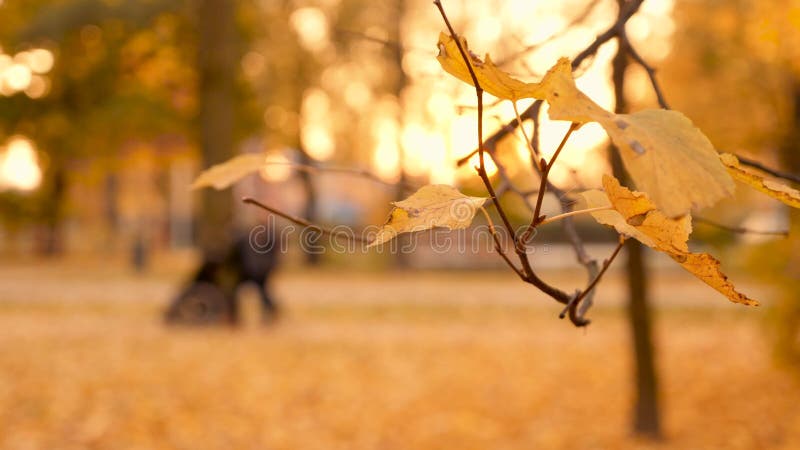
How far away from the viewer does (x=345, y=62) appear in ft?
79.6

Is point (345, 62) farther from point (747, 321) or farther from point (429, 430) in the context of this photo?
point (429, 430)

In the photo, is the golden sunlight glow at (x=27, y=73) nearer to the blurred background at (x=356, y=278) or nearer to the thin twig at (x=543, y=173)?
the blurred background at (x=356, y=278)

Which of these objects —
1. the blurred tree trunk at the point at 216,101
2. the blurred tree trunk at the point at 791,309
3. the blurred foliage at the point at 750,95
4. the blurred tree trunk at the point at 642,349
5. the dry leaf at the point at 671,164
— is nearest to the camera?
the dry leaf at the point at 671,164

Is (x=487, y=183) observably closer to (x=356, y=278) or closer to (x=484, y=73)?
(x=484, y=73)

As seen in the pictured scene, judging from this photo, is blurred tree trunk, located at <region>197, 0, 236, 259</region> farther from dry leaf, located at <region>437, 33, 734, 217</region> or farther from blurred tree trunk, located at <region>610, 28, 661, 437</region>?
dry leaf, located at <region>437, 33, 734, 217</region>

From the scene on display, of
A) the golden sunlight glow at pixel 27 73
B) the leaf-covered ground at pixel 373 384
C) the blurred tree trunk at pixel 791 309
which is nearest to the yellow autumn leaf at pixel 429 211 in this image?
the leaf-covered ground at pixel 373 384

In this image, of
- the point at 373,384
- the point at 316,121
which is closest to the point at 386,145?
the point at 316,121

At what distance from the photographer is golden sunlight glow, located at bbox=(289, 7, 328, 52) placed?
74.5ft

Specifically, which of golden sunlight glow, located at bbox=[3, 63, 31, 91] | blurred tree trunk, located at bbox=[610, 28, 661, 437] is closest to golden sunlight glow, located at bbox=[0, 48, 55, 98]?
golden sunlight glow, located at bbox=[3, 63, 31, 91]

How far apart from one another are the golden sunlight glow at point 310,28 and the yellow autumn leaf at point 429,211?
22133mm

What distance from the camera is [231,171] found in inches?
47.3

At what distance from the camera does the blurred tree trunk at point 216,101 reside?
9.85 m

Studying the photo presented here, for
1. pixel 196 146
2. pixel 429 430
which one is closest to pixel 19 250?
pixel 196 146

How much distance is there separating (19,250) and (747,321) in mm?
23798
